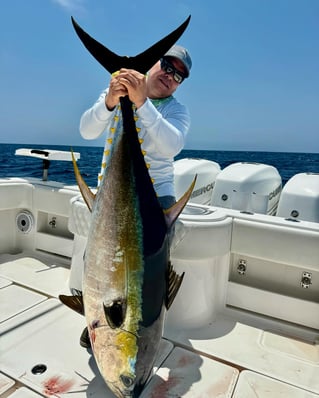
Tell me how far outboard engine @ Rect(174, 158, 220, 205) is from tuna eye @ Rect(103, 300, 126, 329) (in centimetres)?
289

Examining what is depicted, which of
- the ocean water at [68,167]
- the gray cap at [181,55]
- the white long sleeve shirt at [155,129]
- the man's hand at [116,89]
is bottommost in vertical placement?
the ocean water at [68,167]

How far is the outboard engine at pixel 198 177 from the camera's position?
4145mm

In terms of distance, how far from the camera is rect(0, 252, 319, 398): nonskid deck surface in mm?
1678

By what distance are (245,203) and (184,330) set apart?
6.38 ft

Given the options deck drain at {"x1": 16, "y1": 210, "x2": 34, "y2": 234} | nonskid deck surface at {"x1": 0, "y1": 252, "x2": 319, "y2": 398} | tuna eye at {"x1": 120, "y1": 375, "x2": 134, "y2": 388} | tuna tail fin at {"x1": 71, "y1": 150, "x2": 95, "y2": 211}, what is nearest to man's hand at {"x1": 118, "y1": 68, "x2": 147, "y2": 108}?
tuna tail fin at {"x1": 71, "y1": 150, "x2": 95, "y2": 211}

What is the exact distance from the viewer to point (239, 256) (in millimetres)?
2561

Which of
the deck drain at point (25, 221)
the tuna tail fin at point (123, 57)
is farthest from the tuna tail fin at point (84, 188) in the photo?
the deck drain at point (25, 221)

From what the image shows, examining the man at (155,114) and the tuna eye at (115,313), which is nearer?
the tuna eye at (115,313)

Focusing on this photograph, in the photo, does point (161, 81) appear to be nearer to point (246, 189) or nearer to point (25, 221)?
point (25, 221)

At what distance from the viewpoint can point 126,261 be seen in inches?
44.9

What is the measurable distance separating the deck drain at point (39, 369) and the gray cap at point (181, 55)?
5.34 feet

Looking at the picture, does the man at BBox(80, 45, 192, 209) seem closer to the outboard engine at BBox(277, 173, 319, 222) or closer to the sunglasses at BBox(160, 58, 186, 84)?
the sunglasses at BBox(160, 58, 186, 84)

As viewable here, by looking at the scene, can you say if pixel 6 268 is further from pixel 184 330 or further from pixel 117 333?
pixel 117 333

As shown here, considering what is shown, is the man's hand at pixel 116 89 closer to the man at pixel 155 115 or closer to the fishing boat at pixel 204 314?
the man at pixel 155 115
